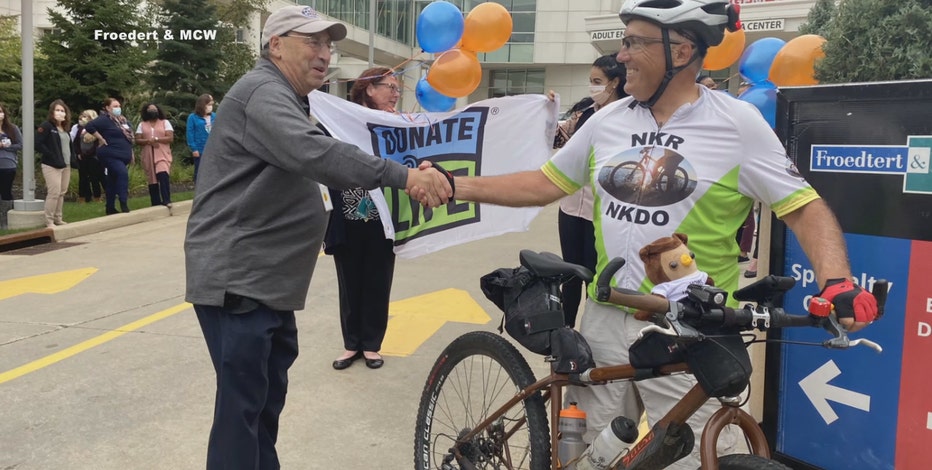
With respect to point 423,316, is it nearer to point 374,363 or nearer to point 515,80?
point 374,363

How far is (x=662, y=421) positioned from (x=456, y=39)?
4.99 metres

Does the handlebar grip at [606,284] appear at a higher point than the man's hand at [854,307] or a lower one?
higher

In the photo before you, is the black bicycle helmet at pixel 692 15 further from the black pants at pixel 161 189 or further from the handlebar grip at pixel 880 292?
the black pants at pixel 161 189

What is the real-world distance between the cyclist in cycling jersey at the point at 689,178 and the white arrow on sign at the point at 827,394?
0.81 metres

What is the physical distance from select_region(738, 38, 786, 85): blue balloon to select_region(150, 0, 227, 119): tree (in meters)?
17.1

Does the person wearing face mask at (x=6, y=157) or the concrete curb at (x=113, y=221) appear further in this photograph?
the person wearing face mask at (x=6, y=157)

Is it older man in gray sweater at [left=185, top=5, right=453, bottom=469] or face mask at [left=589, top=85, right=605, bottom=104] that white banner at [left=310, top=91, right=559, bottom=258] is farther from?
older man in gray sweater at [left=185, top=5, right=453, bottom=469]

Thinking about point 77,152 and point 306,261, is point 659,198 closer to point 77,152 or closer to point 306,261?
point 306,261

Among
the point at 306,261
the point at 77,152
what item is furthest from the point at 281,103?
the point at 77,152

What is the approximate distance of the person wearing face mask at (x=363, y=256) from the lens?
4.69 m

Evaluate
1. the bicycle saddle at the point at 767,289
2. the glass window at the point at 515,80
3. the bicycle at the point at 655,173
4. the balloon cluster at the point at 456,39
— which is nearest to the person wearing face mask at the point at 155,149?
the balloon cluster at the point at 456,39

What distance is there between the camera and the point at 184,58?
21062 mm

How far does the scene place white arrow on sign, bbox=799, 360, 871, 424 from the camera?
278 cm

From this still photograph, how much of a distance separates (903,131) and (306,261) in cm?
211
